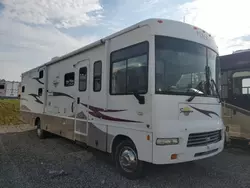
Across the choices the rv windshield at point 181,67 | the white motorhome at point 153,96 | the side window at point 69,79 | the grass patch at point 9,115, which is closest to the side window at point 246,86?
the white motorhome at point 153,96

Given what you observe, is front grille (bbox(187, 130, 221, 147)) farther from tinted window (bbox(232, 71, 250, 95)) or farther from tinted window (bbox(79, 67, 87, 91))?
tinted window (bbox(79, 67, 87, 91))

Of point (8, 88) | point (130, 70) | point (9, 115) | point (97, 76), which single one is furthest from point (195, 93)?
point (8, 88)

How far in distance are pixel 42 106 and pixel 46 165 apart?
3981 mm

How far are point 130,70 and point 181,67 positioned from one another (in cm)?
100

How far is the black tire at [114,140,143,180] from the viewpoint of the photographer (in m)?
4.22

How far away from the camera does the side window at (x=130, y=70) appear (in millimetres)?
4078

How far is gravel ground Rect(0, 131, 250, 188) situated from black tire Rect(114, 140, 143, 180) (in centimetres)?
12

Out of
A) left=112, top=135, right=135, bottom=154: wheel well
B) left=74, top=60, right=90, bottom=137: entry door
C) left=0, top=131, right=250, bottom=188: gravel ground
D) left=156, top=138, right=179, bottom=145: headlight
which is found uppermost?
left=74, top=60, right=90, bottom=137: entry door

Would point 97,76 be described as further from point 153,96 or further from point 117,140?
point 153,96

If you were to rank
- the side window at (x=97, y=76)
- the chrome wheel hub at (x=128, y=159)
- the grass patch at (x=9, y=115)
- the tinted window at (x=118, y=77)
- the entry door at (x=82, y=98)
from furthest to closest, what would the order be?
the grass patch at (x=9, y=115) < the entry door at (x=82, y=98) < the side window at (x=97, y=76) < the tinted window at (x=118, y=77) < the chrome wheel hub at (x=128, y=159)

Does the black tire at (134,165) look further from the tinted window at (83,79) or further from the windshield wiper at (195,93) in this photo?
the tinted window at (83,79)

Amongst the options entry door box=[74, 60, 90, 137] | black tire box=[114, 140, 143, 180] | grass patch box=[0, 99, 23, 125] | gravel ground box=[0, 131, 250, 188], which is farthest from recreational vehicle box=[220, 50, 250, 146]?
grass patch box=[0, 99, 23, 125]

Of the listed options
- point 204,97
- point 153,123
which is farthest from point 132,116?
point 204,97

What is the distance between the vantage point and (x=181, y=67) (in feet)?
13.7
